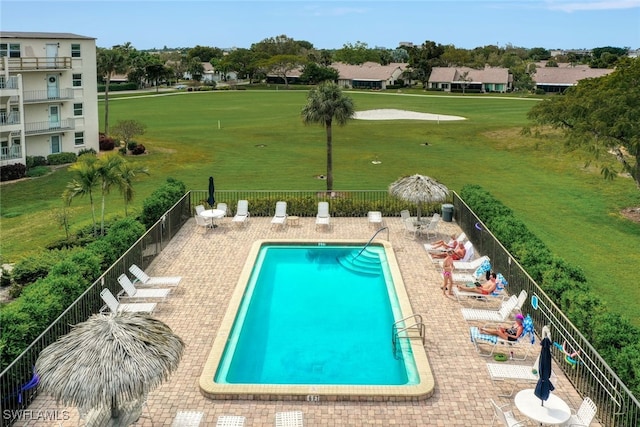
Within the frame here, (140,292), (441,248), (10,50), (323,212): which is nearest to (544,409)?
(441,248)

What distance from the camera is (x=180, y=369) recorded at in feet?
46.0

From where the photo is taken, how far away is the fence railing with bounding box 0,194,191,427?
11781mm

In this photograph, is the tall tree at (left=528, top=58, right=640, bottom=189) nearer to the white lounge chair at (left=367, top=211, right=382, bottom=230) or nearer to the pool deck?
the pool deck

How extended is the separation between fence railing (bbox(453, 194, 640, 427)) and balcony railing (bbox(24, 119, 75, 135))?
3646 centimetres

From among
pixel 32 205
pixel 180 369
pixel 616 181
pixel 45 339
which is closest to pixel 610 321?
pixel 180 369

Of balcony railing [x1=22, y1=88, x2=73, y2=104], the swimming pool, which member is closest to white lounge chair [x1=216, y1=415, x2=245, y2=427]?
the swimming pool

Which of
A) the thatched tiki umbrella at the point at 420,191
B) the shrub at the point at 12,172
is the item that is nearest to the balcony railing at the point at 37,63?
the shrub at the point at 12,172

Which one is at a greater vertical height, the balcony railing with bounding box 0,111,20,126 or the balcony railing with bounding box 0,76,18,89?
the balcony railing with bounding box 0,76,18,89

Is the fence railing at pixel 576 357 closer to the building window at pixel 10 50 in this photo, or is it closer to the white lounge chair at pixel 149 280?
the white lounge chair at pixel 149 280

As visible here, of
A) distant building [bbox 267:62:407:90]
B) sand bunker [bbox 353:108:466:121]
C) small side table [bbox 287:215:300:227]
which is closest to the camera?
small side table [bbox 287:215:300:227]

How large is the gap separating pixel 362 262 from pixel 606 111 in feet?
47.8

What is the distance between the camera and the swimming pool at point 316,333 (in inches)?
515

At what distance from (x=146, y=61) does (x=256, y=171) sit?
90195 millimetres

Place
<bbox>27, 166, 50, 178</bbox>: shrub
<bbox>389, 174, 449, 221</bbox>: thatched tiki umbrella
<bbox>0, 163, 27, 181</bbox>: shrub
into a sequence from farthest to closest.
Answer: <bbox>27, 166, 50, 178</bbox>: shrub → <bbox>0, 163, 27, 181</bbox>: shrub → <bbox>389, 174, 449, 221</bbox>: thatched tiki umbrella
